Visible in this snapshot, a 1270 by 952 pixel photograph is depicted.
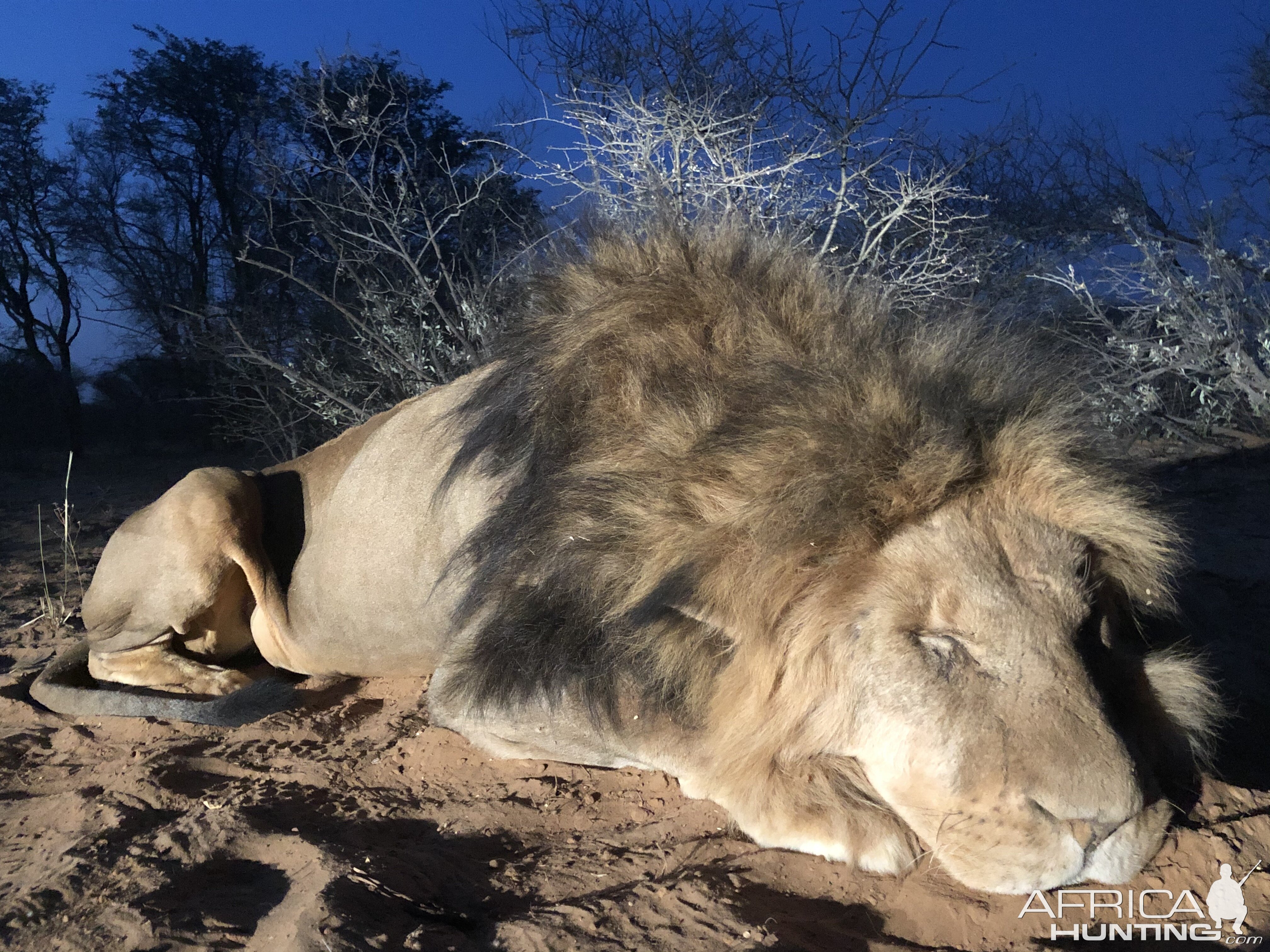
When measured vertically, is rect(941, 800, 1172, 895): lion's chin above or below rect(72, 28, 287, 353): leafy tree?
below

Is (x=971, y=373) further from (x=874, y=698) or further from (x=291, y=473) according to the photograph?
(x=291, y=473)

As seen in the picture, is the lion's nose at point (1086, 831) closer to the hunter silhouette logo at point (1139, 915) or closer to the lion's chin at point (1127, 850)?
the lion's chin at point (1127, 850)

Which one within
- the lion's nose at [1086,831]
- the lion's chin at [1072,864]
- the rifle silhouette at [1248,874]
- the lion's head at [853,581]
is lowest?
the rifle silhouette at [1248,874]

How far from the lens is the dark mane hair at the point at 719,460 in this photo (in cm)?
203

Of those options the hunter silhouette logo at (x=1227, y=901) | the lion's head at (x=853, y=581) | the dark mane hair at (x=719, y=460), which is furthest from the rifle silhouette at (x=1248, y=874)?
the dark mane hair at (x=719, y=460)

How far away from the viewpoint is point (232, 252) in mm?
11203

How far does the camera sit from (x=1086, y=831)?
1.70 m

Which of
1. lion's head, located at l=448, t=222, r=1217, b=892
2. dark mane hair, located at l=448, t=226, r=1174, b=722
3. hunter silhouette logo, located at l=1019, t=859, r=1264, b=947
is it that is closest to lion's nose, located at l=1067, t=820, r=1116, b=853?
lion's head, located at l=448, t=222, r=1217, b=892

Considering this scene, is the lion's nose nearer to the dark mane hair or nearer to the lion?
the lion

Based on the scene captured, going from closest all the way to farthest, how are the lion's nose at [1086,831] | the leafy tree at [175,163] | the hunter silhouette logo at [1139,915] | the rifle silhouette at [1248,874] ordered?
1. the lion's nose at [1086,831]
2. the hunter silhouette logo at [1139,915]
3. the rifle silhouette at [1248,874]
4. the leafy tree at [175,163]

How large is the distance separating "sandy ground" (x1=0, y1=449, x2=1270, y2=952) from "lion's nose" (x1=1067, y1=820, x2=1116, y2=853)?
242 millimetres

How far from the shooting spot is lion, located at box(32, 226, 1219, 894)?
1816 mm

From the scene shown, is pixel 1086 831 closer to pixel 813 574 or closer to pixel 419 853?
pixel 813 574

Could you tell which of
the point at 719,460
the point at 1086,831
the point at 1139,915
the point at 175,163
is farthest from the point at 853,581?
the point at 175,163
